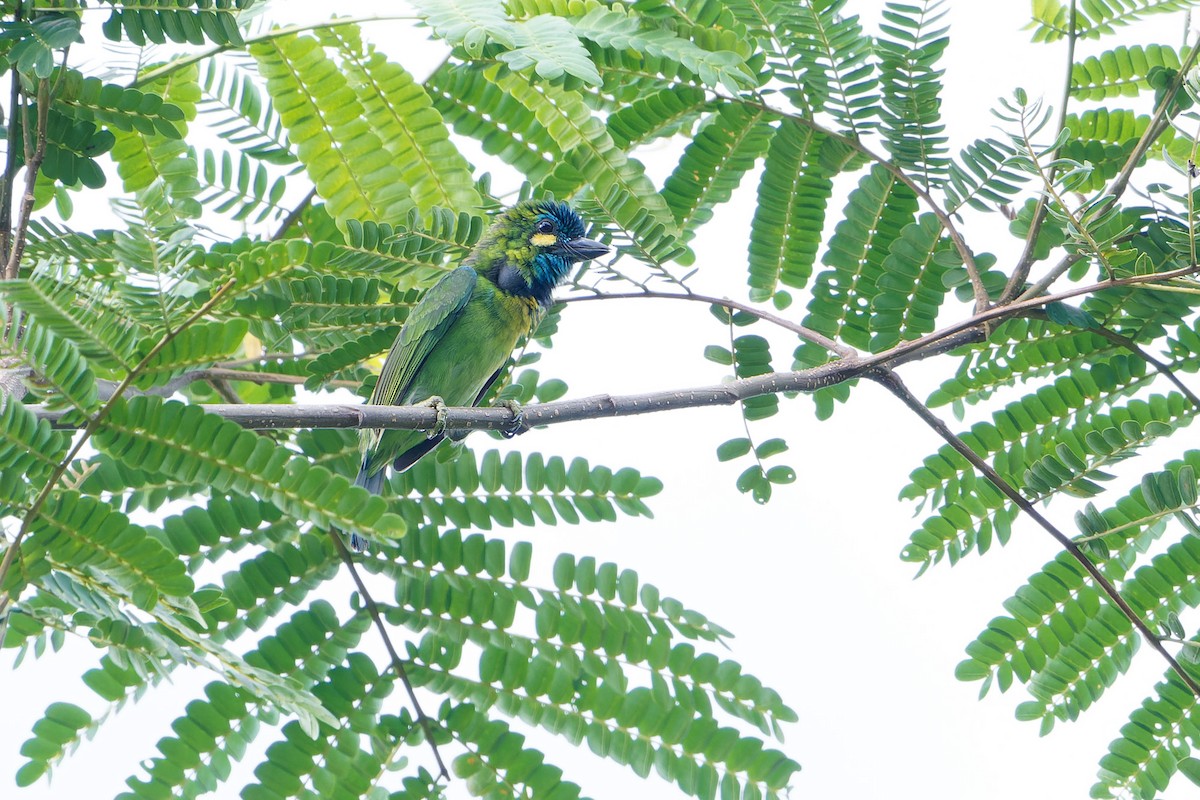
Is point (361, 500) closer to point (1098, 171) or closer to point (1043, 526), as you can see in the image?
point (1043, 526)

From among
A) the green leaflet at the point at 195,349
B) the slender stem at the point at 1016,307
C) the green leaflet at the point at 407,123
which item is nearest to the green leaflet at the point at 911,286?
the slender stem at the point at 1016,307

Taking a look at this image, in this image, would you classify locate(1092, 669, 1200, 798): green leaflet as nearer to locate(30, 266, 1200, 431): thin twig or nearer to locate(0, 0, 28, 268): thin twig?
locate(30, 266, 1200, 431): thin twig

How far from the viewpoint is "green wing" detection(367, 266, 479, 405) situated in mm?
3109

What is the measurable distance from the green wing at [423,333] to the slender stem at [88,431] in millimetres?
1156

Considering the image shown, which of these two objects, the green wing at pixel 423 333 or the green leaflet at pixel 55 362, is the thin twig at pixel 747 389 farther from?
the green wing at pixel 423 333

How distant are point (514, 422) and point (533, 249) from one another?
3.82 feet

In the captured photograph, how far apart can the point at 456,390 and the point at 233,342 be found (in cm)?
174

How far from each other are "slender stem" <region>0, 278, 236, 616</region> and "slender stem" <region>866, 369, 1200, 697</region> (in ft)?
4.39

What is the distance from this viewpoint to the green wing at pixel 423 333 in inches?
122

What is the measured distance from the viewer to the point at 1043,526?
89.3 inches

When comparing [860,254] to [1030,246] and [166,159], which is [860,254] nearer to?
[1030,246]

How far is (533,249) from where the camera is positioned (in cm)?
346

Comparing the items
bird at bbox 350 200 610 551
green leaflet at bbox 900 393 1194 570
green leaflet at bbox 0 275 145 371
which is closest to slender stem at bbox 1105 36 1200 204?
green leaflet at bbox 900 393 1194 570

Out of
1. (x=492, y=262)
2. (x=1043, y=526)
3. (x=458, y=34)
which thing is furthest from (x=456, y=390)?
(x=1043, y=526)
